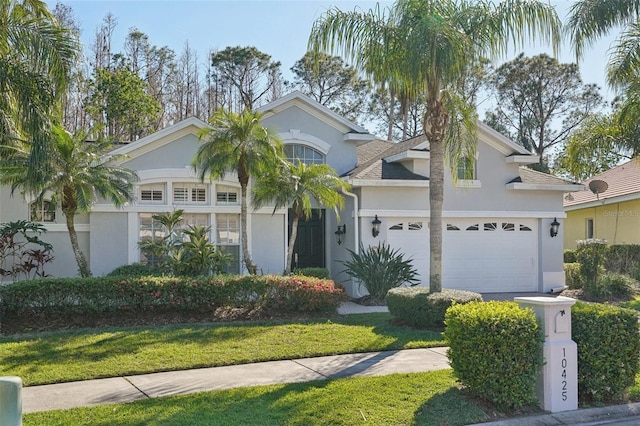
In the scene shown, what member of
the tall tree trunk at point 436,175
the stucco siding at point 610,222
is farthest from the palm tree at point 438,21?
the stucco siding at point 610,222

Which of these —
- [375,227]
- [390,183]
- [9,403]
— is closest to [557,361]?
[9,403]

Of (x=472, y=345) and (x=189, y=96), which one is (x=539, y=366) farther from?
(x=189, y=96)

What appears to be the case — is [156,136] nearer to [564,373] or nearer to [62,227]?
[62,227]

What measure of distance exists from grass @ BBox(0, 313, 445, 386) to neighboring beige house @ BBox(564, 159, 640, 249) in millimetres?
15448

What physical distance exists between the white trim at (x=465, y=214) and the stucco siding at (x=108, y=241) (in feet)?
20.8

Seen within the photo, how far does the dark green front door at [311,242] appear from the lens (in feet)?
60.3

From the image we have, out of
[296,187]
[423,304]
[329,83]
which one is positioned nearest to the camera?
[423,304]

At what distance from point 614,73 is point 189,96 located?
82.7ft

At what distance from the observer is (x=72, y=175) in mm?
12672

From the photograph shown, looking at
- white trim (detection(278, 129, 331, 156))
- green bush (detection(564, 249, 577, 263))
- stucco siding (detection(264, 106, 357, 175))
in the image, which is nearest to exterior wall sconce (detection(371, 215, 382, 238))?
stucco siding (detection(264, 106, 357, 175))

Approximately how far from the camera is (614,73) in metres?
14.4

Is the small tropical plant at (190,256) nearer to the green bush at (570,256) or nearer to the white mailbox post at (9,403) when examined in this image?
the white mailbox post at (9,403)

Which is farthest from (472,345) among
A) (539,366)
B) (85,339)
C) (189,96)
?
(189,96)

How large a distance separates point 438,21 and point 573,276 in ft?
36.7
